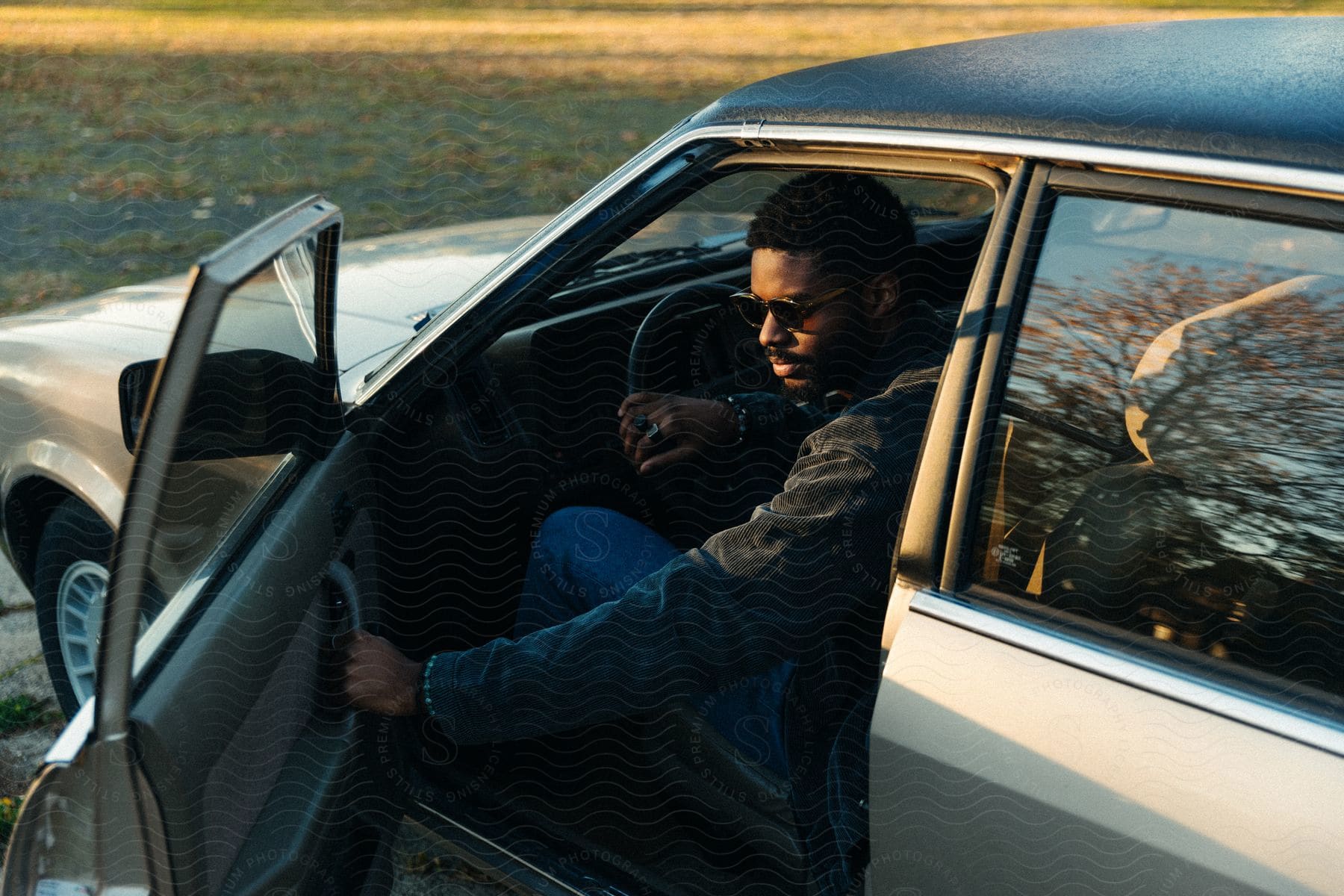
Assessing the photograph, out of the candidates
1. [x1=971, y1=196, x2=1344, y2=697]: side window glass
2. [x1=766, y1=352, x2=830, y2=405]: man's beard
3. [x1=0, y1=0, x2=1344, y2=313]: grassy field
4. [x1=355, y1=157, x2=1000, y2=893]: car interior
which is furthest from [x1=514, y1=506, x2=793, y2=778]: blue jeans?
[x1=0, y1=0, x2=1344, y2=313]: grassy field

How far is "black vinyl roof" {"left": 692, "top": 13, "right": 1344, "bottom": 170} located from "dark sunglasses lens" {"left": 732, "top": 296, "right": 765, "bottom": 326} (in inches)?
13.9

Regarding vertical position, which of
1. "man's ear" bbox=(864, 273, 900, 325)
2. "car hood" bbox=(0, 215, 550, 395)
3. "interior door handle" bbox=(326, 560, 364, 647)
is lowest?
"interior door handle" bbox=(326, 560, 364, 647)

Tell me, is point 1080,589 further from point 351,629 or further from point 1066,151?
point 351,629

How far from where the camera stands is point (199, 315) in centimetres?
133

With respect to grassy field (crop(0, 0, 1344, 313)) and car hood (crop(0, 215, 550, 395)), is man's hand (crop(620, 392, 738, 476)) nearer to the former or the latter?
car hood (crop(0, 215, 550, 395))

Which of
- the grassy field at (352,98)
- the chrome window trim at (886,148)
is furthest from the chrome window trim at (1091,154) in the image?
the grassy field at (352,98)

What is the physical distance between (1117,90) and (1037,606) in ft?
2.14

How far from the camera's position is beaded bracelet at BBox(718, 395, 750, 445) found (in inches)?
92.4

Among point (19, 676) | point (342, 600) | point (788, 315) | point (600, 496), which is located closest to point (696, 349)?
point (600, 496)

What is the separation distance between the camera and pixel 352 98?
28.7ft

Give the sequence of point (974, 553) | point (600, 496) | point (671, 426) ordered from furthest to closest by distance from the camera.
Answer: point (600, 496), point (671, 426), point (974, 553)

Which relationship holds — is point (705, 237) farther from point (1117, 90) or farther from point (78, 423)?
point (1117, 90)

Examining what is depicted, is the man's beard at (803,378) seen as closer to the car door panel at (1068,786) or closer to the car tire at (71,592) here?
the car door panel at (1068,786)

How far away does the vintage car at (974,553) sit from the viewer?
4.18 feet
